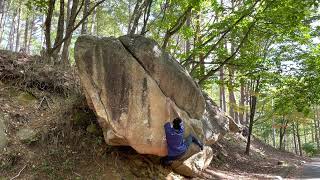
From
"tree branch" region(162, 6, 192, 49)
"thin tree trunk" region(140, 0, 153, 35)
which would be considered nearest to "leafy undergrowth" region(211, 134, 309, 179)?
"tree branch" region(162, 6, 192, 49)

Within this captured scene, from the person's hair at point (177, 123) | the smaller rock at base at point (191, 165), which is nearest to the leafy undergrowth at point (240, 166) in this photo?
the smaller rock at base at point (191, 165)

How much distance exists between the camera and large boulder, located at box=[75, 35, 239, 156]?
809 cm

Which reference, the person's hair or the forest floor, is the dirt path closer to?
the forest floor

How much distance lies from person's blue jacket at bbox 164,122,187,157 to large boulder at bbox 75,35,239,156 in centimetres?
16

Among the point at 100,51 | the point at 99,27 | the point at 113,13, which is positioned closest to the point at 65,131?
the point at 100,51

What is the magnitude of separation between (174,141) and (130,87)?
5.44 ft

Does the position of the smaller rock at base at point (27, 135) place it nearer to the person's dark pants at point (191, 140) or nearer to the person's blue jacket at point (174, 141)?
the person's blue jacket at point (174, 141)

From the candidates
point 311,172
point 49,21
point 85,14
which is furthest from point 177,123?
point 311,172

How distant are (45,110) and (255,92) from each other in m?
10.6

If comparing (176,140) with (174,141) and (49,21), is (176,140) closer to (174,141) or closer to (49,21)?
(174,141)

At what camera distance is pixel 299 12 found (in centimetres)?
1131

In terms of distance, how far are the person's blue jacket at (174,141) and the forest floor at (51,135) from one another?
3.35ft

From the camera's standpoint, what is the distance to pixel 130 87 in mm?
8281

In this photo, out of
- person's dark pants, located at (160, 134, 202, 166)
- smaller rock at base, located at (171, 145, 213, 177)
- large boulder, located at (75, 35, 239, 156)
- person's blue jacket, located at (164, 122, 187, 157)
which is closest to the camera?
large boulder, located at (75, 35, 239, 156)
